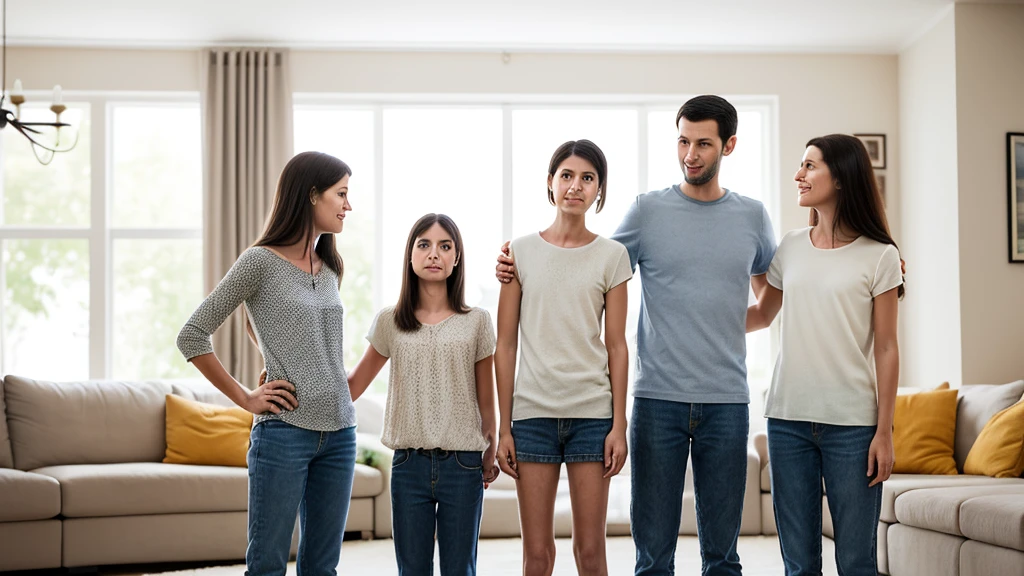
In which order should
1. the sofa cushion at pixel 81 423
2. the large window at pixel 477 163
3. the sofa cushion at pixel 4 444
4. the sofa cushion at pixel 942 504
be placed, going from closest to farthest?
the sofa cushion at pixel 942 504 < the sofa cushion at pixel 4 444 < the sofa cushion at pixel 81 423 < the large window at pixel 477 163

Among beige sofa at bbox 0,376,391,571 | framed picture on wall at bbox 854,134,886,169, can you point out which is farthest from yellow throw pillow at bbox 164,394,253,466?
framed picture on wall at bbox 854,134,886,169

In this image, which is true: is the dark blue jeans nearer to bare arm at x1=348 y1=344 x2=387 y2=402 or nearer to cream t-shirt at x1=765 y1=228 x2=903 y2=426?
cream t-shirt at x1=765 y1=228 x2=903 y2=426

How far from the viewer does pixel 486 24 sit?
17.9 feet

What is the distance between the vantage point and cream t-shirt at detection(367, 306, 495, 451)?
2258mm

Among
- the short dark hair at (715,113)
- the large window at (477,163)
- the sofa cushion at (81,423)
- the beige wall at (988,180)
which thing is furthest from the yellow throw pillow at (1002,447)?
the sofa cushion at (81,423)

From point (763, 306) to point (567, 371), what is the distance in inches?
24.7

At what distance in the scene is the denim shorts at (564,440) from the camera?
7.18ft

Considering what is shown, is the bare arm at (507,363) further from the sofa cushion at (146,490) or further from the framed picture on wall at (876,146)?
the framed picture on wall at (876,146)

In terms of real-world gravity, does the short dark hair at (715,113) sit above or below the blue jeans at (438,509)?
above

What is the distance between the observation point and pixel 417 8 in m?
5.20

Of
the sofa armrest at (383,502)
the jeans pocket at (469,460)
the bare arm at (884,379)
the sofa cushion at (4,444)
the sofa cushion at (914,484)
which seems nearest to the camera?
the bare arm at (884,379)

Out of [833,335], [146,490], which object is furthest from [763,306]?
[146,490]

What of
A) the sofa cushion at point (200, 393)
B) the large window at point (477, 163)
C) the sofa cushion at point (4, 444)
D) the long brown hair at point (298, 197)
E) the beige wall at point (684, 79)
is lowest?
the sofa cushion at point (4, 444)

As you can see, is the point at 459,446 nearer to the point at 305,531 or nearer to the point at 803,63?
the point at 305,531
